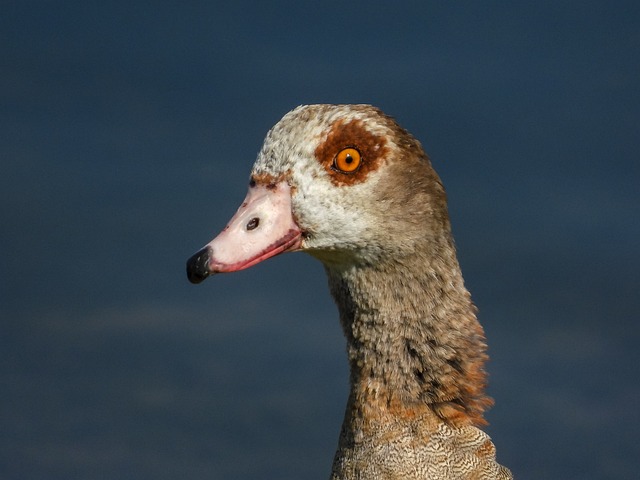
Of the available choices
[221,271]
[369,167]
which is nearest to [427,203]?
[369,167]

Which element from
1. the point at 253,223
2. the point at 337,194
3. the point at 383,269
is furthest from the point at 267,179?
the point at 383,269

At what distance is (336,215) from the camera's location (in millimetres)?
5203

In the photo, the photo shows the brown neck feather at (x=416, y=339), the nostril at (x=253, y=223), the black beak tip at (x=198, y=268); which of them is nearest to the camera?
the black beak tip at (x=198, y=268)

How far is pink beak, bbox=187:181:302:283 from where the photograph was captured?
5.01 metres

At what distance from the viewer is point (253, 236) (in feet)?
16.8

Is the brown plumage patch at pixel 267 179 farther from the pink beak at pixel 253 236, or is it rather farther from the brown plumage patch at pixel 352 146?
the brown plumage patch at pixel 352 146

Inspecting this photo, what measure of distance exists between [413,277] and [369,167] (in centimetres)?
58

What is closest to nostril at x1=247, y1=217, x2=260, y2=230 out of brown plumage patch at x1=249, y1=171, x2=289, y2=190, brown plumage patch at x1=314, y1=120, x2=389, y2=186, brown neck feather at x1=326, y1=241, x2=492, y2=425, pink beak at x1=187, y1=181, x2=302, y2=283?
pink beak at x1=187, y1=181, x2=302, y2=283

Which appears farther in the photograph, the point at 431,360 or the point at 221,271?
the point at 431,360

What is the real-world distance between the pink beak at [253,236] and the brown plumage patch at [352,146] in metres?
0.23

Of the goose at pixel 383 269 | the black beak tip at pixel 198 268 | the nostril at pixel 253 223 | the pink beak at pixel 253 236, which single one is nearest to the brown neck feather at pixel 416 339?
the goose at pixel 383 269

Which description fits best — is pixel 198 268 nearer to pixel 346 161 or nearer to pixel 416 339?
pixel 346 161

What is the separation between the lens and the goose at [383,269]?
520 centimetres

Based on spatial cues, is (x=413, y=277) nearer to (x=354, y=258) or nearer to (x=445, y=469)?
(x=354, y=258)
